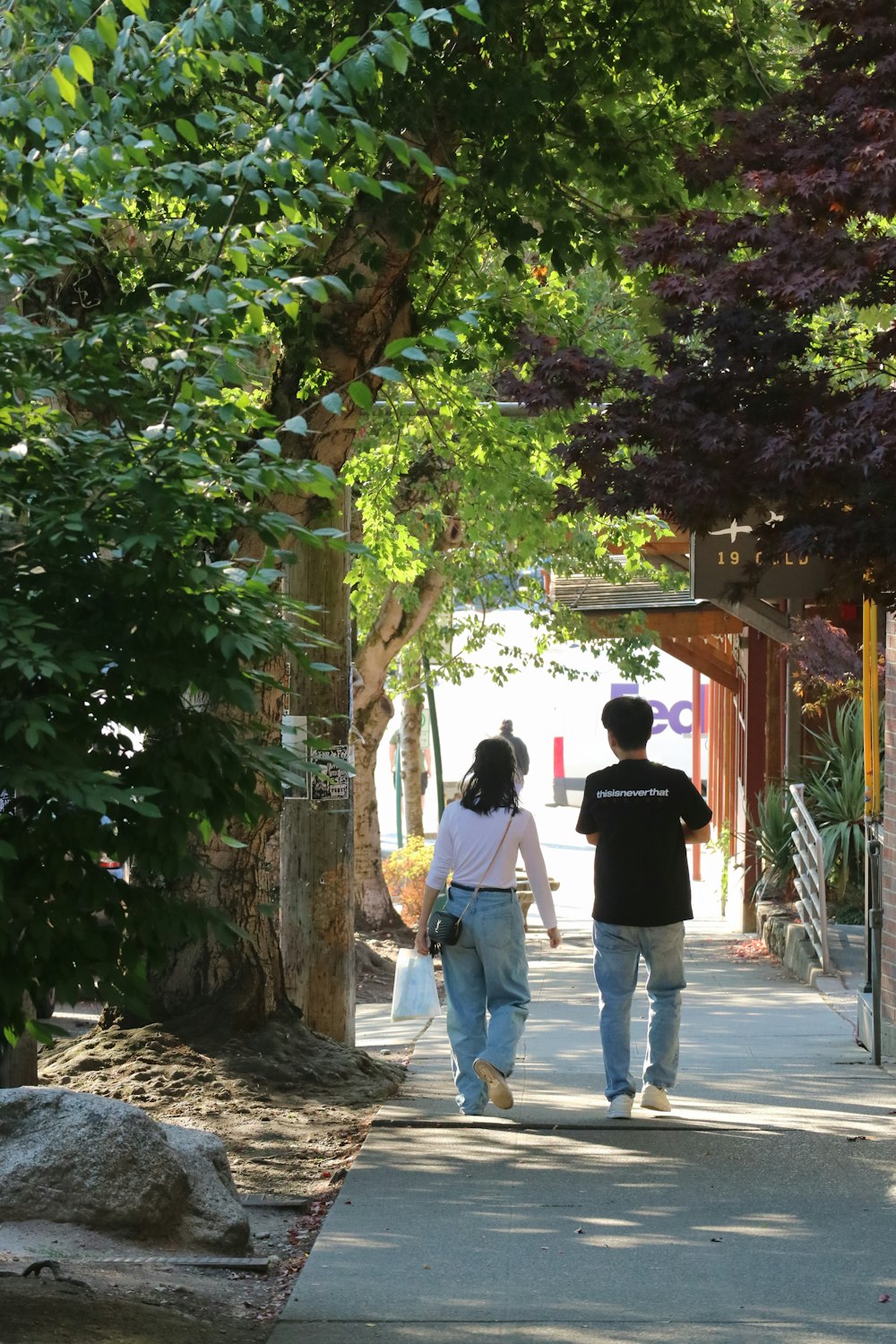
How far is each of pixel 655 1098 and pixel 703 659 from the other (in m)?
14.7

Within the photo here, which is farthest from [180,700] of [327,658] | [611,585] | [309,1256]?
[611,585]

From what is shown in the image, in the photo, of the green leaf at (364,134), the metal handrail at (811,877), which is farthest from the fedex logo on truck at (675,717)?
the green leaf at (364,134)

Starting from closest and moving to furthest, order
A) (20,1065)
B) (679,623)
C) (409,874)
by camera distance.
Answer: (20,1065) < (409,874) < (679,623)

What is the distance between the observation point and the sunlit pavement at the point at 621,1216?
4.69m

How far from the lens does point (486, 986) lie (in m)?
7.36

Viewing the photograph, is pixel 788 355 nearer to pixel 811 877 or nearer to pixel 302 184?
pixel 302 184

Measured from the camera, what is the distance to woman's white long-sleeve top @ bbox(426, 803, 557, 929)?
724cm

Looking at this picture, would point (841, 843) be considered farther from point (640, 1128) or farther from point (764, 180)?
point (764, 180)

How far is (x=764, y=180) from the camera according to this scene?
6.04 m

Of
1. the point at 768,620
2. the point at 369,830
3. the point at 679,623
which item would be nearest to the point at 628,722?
the point at 768,620

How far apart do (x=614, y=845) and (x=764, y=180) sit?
2.73 metres

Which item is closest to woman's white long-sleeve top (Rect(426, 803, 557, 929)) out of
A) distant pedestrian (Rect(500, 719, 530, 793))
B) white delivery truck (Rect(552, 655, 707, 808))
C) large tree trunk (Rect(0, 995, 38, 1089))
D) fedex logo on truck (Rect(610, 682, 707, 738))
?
large tree trunk (Rect(0, 995, 38, 1089))

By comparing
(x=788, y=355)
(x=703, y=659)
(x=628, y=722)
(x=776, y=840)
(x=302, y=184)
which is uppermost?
(x=302, y=184)

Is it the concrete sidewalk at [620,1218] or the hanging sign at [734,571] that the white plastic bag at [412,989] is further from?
the hanging sign at [734,571]
